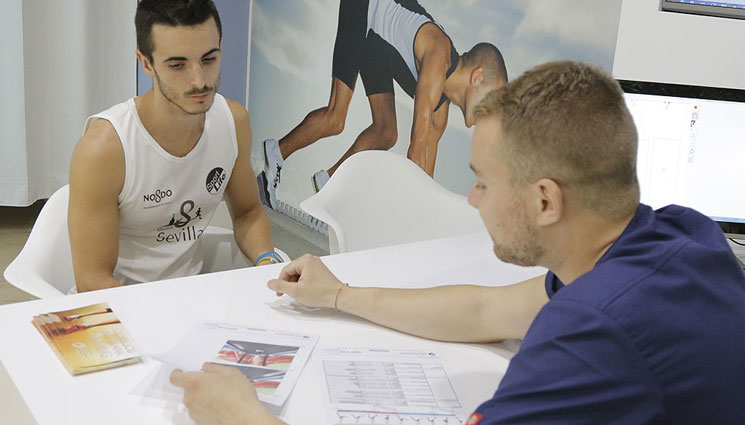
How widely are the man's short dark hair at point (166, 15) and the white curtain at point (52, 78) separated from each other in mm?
2023

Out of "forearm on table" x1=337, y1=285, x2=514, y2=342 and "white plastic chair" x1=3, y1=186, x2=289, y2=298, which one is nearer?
"forearm on table" x1=337, y1=285, x2=514, y2=342

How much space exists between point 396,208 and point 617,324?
5.75 ft

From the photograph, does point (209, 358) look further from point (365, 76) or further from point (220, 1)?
point (220, 1)

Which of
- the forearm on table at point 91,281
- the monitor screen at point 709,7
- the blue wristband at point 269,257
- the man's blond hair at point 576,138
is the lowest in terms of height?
the forearm on table at point 91,281

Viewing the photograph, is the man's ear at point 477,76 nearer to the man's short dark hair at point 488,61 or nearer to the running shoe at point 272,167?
the man's short dark hair at point 488,61

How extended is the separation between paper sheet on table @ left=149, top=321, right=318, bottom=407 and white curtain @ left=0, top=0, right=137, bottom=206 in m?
2.90

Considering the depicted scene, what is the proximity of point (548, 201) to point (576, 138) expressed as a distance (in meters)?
0.10

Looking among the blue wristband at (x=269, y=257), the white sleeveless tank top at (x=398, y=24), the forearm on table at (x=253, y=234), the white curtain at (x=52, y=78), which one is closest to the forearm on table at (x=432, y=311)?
the blue wristband at (x=269, y=257)

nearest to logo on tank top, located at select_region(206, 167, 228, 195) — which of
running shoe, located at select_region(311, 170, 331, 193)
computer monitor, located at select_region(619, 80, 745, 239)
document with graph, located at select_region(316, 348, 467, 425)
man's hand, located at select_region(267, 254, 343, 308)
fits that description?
man's hand, located at select_region(267, 254, 343, 308)

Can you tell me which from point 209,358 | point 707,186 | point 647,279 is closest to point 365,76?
point 707,186

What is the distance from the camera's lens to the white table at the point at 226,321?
3.72 ft

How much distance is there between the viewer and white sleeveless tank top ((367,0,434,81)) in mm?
3525

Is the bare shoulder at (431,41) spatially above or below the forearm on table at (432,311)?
above

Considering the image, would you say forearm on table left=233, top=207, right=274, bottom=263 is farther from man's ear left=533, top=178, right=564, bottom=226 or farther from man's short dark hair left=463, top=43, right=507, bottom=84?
man's short dark hair left=463, top=43, right=507, bottom=84
